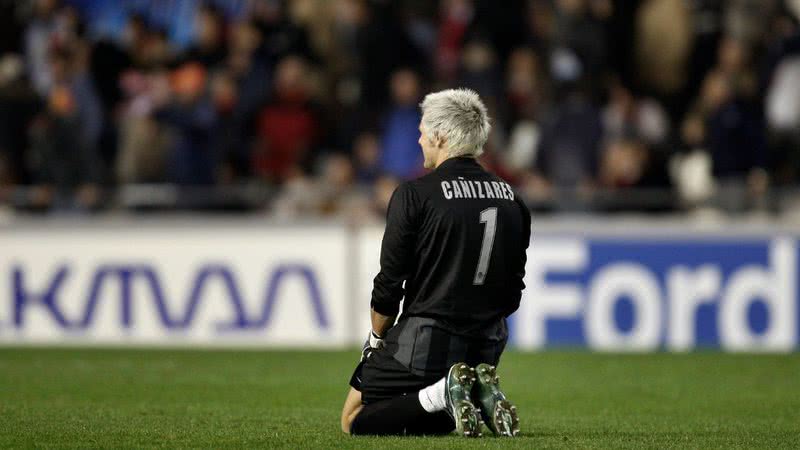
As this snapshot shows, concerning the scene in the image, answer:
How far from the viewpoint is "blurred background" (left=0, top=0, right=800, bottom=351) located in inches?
661

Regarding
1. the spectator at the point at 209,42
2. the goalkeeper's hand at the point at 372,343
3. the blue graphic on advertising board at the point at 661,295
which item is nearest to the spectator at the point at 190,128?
the spectator at the point at 209,42

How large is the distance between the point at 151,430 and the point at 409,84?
386 inches

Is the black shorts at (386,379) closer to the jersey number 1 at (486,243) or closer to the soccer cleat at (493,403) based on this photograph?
the soccer cleat at (493,403)

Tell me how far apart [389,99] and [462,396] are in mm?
11541

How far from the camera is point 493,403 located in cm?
811

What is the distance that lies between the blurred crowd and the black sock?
954cm

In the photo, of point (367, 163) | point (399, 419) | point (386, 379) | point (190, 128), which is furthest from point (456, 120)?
point (190, 128)

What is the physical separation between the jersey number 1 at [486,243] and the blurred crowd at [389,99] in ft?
31.1

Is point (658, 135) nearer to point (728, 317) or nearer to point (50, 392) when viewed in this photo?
point (728, 317)

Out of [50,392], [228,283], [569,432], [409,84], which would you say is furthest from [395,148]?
[569,432]

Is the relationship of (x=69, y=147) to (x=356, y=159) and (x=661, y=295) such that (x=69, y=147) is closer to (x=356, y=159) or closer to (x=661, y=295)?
(x=356, y=159)

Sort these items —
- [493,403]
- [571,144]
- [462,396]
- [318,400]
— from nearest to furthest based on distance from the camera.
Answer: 1. [462,396]
2. [493,403]
3. [318,400]
4. [571,144]

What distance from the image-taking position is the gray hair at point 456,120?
27.2ft

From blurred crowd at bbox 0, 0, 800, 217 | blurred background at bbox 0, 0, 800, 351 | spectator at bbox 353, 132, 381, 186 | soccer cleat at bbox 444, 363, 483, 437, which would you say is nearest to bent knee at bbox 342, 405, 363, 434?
soccer cleat at bbox 444, 363, 483, 437
